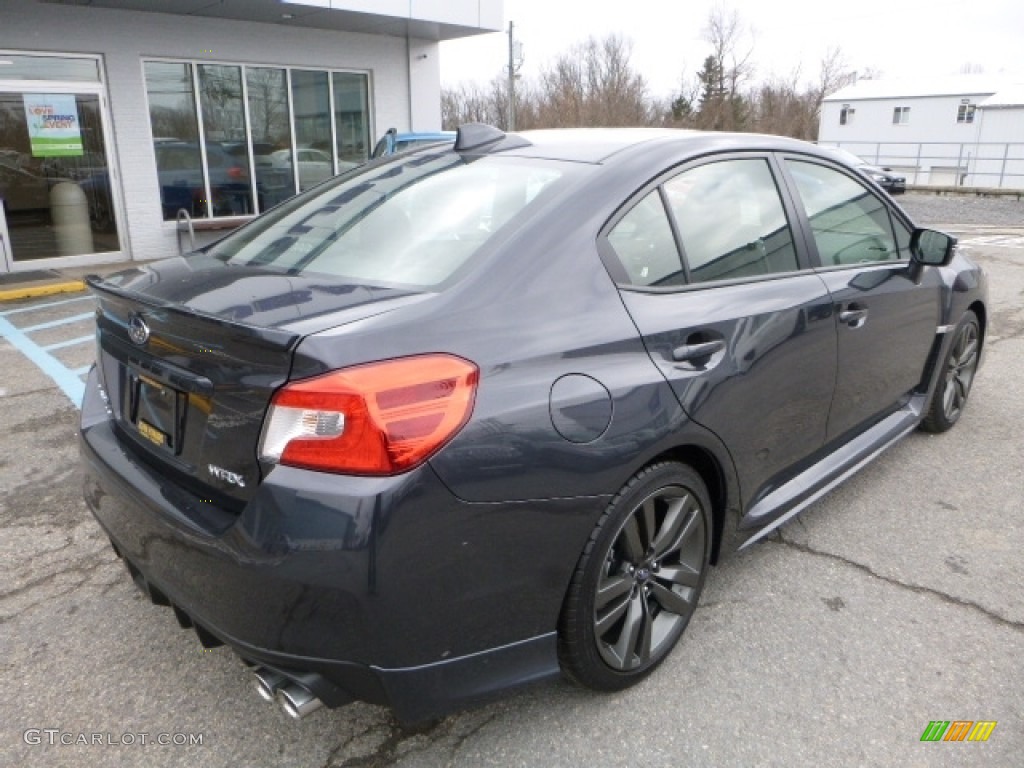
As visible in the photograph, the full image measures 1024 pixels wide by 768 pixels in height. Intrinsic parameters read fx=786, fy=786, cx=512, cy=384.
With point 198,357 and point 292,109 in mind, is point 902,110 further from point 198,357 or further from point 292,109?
point 198,357

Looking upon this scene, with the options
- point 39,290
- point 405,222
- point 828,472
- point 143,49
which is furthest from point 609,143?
point 143,49

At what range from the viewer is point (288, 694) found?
189 centimetres

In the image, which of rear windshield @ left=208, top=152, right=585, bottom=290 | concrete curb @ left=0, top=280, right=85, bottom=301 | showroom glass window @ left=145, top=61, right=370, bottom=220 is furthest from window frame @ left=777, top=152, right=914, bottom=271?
showroom glass window @ left=145, top=61, right=370, bottom=220

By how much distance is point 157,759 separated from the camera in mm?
2158

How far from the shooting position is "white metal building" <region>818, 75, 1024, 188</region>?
115 feet

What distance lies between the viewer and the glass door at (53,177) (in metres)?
9.89

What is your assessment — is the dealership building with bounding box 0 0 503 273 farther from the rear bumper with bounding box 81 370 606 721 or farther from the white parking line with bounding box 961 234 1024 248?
the rear bumper with bounding box 81 370 606 721

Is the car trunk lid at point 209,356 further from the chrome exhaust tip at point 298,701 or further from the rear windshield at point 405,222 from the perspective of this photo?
the chrome exhaust tip at point 298,701

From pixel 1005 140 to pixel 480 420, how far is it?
44.7 meters

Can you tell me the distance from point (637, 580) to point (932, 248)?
7.78 ft

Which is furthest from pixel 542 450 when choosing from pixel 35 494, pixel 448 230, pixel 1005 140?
pixel 1005 140

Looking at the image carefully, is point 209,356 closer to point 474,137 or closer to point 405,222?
point 405,222

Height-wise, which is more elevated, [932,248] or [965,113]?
[965,113]

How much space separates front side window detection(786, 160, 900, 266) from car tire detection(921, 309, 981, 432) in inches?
38.3
